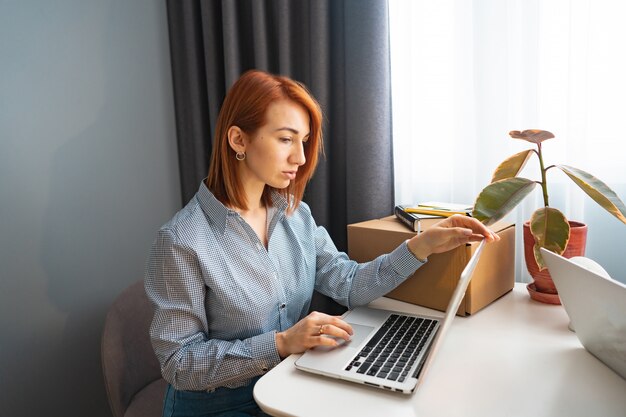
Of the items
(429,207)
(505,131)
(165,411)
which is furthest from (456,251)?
(165,411)

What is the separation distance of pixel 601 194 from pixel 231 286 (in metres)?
0.77

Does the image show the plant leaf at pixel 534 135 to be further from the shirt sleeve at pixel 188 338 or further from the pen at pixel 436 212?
the shirt sleeve at pixel 188 338

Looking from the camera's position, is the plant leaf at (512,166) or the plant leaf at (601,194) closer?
the plant leaf at (601,194)

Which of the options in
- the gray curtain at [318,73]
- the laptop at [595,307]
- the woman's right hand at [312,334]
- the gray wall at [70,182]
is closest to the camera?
the laptop at [595,307]

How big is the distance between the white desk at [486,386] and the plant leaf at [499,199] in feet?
0.80

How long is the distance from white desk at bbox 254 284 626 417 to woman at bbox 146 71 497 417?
12cm

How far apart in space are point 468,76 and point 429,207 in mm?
424

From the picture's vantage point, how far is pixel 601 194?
2.77ft

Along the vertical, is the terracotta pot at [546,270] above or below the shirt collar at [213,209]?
below

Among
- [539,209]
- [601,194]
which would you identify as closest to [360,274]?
[539,209]

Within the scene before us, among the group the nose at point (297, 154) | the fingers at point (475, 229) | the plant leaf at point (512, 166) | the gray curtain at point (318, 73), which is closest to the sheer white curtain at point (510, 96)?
the gray curtain at point (318, 73)

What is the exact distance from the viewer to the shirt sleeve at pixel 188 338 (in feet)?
2.57

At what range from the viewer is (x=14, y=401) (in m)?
1.19

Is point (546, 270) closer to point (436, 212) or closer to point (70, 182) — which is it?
point (436, 212)
